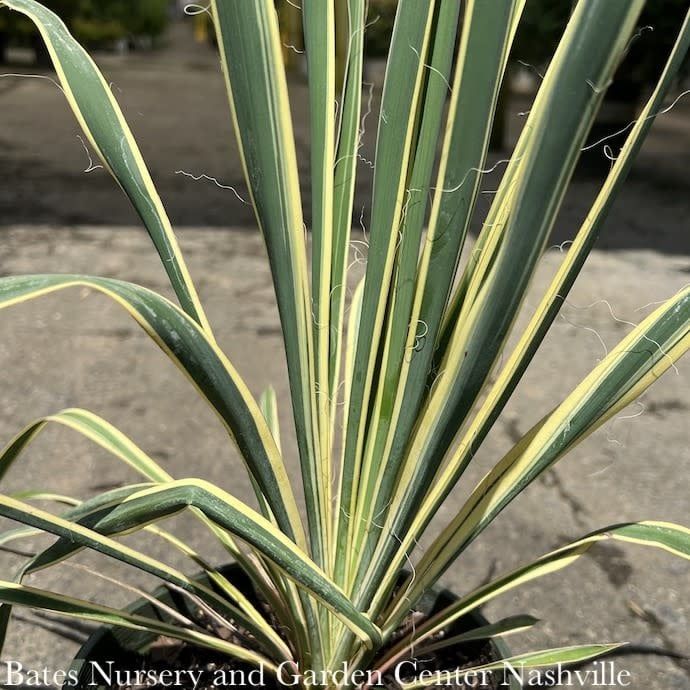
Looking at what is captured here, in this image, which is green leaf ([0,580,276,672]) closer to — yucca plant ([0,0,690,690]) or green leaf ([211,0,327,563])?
yucca plant ([0,0,690,690])

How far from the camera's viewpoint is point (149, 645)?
83cm

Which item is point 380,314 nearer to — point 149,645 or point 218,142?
point 149,645

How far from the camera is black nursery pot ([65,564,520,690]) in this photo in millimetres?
766

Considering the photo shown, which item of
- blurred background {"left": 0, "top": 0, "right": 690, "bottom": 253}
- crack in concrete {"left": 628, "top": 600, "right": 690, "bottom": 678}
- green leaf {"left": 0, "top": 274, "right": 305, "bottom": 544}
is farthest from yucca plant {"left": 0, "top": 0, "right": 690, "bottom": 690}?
crack in concrete {"left": 628, "top": 600, "right": 690, "bottom": 678}

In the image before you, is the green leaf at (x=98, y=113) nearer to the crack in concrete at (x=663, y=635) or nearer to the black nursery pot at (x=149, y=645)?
the black nursery pot at (x=149, y=645)

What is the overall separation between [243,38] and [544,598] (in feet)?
3.46

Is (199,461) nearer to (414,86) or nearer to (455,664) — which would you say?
(455,664)

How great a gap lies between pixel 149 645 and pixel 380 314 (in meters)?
0.47

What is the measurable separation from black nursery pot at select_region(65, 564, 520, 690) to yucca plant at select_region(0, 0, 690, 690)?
62 millimetres

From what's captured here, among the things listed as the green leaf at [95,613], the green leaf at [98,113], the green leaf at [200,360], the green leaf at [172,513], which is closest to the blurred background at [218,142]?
the green leaf at [98,113]

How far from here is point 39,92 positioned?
6684 millimetres

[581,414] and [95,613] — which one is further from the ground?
[581,414]

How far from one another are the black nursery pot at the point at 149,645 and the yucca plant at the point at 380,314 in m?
0.06

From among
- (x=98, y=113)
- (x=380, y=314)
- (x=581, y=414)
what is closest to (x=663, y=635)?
(x=581, y=414)
